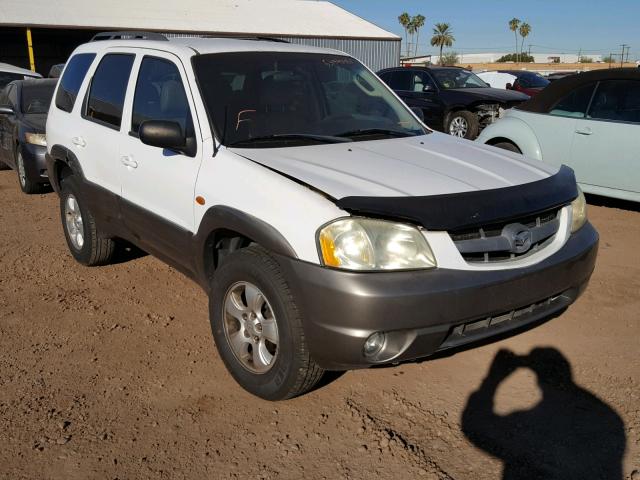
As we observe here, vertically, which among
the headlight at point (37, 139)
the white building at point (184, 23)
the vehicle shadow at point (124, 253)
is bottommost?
the vehicle shadow at point (124, 253)

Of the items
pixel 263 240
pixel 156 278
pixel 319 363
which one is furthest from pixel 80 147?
pixel 319 363

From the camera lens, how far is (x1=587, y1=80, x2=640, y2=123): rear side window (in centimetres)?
668

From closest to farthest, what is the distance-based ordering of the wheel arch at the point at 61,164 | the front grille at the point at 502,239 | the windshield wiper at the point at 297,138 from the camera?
→ the front grille at the point at 502,239 < the windshield wiper at the point at 297,138 < the wheel arch at the point at 61,164

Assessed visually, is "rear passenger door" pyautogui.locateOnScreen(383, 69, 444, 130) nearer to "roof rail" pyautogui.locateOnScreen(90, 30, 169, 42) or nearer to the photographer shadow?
"roof rail" pyautogui.locateOnScreen(90, 30, 169, 42)

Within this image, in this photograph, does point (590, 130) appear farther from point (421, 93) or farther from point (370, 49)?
point (370, 49)

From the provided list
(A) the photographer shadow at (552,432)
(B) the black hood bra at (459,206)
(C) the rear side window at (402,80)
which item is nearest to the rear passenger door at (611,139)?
(A) the photographer shadow at (552,432)

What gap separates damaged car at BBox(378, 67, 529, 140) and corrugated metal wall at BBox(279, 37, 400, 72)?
16.7 metres

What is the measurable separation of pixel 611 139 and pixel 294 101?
4.12 metres

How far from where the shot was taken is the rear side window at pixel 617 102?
6.68m

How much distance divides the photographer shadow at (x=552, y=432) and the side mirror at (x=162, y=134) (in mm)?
2108

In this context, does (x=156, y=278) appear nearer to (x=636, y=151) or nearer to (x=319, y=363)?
(x=319, y=363)

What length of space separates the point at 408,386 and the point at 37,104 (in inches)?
290

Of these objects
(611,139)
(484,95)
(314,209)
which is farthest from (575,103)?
(484,95)

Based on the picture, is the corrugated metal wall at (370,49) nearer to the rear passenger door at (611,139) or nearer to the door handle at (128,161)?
the rear passenger door at (611,139)
